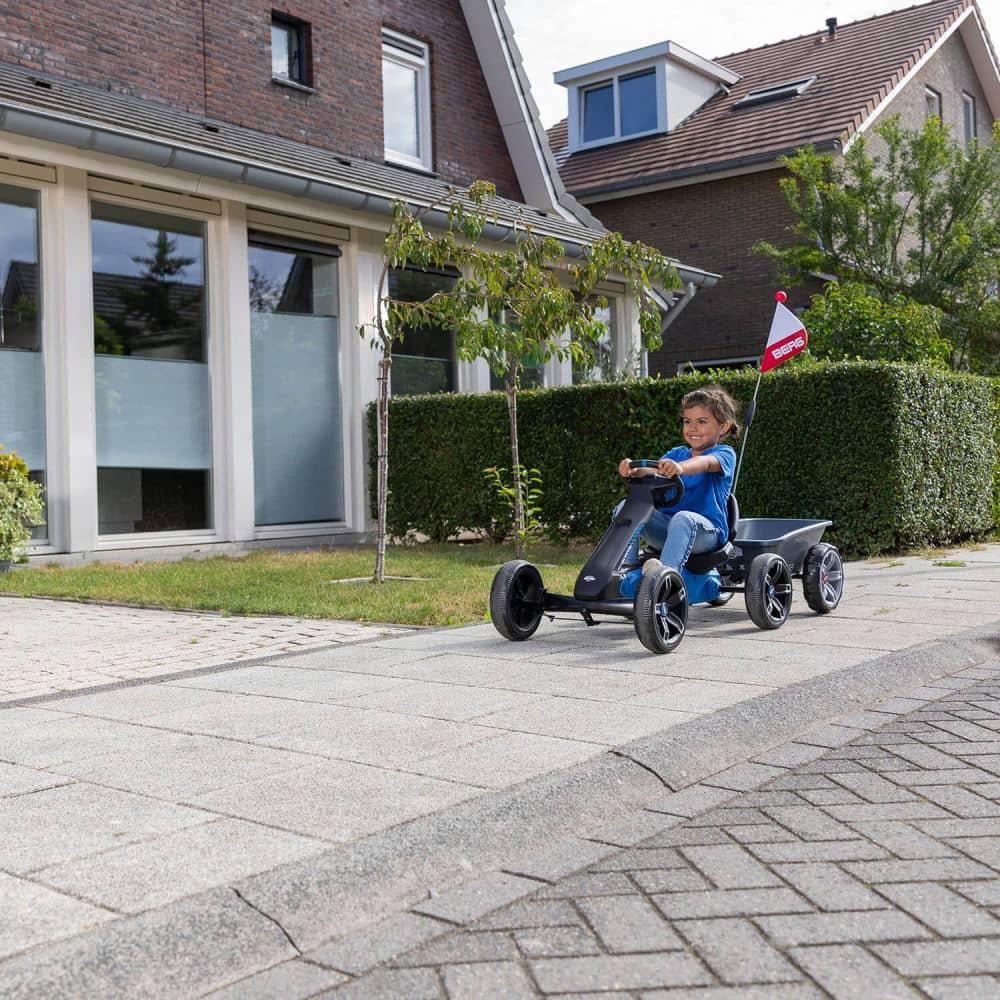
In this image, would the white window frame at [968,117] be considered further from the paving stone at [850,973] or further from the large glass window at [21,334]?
the paving stone at [850,973]

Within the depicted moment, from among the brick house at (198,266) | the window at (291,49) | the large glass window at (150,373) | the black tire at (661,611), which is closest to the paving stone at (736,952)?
the black tire at (661,611)

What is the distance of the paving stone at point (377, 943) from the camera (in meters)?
2.60

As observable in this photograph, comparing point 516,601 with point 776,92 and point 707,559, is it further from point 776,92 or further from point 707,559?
point 776,92

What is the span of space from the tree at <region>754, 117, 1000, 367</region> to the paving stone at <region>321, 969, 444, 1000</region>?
17636 mm

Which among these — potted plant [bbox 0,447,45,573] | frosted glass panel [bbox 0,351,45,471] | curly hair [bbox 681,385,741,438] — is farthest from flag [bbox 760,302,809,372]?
frosted glass panel [bbox 0,351,45,471]

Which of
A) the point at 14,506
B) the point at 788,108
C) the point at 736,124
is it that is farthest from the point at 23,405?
the point at 788,108

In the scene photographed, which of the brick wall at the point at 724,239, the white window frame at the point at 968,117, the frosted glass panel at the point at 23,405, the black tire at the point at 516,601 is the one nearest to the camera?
the black tire at the point at 516,601

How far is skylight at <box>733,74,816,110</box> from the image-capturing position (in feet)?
78.5

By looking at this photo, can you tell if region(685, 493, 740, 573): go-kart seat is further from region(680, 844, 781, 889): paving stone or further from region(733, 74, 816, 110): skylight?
region(733, 74, 816, 110): skylight

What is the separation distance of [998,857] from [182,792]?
230 cm

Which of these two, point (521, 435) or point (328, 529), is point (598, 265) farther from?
point (328, 529)

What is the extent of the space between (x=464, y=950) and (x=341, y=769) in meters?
1.30

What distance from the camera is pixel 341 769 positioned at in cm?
386

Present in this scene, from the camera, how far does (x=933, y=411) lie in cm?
1165
